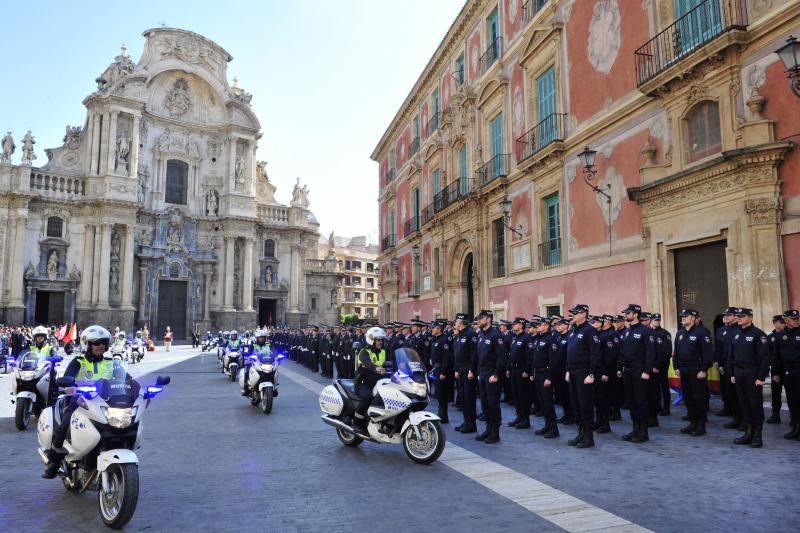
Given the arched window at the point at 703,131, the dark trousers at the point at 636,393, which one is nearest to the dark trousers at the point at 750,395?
the dark trousers at the point at 636,393

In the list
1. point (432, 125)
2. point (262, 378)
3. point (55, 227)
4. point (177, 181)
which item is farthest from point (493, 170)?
point (55, 227)

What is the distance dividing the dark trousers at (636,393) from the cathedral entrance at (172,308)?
37.7m

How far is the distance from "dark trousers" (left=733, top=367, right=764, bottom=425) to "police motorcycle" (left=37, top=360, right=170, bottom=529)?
7413 mm

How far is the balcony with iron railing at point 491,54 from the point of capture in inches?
795

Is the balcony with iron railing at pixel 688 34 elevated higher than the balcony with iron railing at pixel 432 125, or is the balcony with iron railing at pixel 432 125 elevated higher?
the balcony with iron railing at pixel 432 125

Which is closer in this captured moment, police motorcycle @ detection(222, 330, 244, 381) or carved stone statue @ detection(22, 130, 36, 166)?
police motorcycle @ detection(222, 330, 244, 381)

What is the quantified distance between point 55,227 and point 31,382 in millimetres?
31502

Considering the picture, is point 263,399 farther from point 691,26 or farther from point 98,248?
point 98,248

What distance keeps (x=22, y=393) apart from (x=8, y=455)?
7.52 ft

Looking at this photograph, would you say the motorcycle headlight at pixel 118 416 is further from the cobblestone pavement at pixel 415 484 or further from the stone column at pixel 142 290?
the stone column at pixel 142 290

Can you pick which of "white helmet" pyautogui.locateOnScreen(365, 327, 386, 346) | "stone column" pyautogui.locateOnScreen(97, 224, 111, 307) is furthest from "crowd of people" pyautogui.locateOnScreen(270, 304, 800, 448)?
"stone column" pyautogui.locateOnScreen(97, 224, 111, 307)

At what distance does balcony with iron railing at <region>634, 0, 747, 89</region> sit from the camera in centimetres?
1054

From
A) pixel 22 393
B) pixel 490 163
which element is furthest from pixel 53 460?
pixel 490 163

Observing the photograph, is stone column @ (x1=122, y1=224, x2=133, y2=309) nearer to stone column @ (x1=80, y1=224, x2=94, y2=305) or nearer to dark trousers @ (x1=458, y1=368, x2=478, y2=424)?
stone column @ (x1=80, y1=224, x2=94, y2=305)
